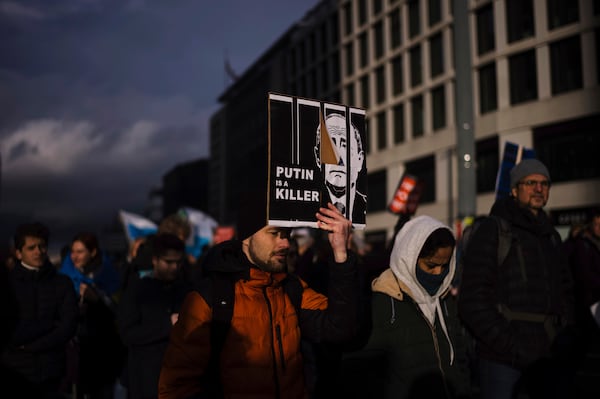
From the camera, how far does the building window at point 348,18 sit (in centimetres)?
4281

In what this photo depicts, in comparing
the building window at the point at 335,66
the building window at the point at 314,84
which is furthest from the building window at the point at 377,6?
the building window at the point at 314,84

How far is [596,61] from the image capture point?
25.5 meters

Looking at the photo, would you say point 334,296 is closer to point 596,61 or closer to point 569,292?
point 569,292

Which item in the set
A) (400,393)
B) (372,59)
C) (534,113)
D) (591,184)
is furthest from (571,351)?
(372,59)

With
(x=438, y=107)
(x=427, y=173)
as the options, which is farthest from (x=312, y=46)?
(x=427, y=173)

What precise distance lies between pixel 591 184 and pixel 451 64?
991cm

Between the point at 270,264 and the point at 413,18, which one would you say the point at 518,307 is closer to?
the point at 270,264

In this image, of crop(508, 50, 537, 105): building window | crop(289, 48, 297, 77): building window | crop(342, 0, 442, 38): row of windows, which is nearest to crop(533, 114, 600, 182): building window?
crop(508, 50, 537, 105): building window

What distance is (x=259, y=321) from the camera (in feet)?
10.2

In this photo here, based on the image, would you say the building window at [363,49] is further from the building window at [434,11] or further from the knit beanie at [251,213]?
the knit beanie at [251,213]

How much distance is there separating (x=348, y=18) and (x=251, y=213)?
41341 millimetres

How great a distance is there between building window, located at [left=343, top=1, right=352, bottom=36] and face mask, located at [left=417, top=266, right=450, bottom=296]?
40129 millimetres

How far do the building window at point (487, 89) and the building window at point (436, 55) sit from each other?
3203 millimetres

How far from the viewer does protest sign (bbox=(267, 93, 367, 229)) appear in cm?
319
